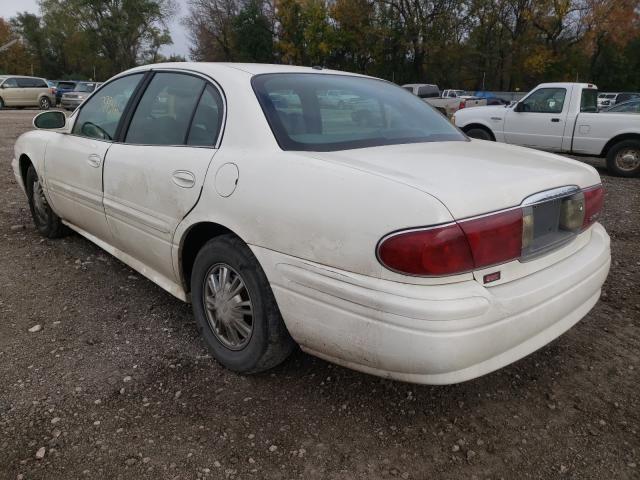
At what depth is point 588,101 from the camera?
9.81 metres

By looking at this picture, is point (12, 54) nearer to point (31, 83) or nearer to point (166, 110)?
point (31, 83)

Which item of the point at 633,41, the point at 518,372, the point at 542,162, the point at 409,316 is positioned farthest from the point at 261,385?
the point at 633,41

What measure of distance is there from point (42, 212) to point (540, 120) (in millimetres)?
8608

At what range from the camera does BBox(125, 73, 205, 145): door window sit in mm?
2906

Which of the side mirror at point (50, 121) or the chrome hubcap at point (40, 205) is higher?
the side mirror at point (50, 121)

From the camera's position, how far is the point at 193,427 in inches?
90.6

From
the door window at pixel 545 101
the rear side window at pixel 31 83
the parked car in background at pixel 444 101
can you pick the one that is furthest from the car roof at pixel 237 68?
the rear side window at pixel 31 83

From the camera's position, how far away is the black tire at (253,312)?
2.38 metres

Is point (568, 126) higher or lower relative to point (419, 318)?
lower

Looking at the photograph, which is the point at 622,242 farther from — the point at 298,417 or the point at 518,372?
the point at 298,417

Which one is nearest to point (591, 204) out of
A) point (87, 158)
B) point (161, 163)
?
point (161, 163)

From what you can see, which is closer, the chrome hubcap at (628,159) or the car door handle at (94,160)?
the car door handle at (94,160)

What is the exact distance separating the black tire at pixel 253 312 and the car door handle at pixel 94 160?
117 cm

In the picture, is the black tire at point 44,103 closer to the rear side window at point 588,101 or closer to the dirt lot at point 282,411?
the rear side window at point 588,101
